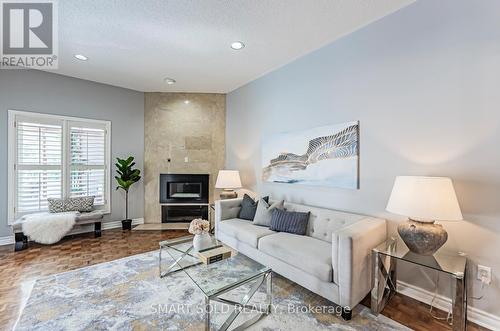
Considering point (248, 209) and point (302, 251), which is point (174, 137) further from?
point (302, 251)

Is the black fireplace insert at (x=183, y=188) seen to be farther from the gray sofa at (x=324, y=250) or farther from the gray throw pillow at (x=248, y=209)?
the gray sofa at (x=324, y=250)

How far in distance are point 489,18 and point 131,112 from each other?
5372 mm

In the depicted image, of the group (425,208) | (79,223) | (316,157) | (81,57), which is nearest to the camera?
(425,208)

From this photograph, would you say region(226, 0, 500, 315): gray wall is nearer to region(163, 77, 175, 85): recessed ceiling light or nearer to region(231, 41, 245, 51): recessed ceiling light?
region(231, 41, 245, 51): recessed ceiling light

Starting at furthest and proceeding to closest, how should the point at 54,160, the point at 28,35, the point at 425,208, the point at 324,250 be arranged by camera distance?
the point at 54,160
the point at 28,35
the point at 324,250
the point at 425,208

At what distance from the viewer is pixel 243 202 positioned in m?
3.67

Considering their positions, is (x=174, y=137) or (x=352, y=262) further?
(x=174, y=137)

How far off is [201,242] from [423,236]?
206 cm

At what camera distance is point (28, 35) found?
287 centimetres

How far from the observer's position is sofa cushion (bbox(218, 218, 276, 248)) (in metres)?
2.84

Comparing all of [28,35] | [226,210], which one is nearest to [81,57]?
[28,35]

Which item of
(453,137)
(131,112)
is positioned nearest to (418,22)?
(453,137)

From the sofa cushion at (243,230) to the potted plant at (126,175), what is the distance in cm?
223

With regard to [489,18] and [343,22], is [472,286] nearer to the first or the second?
[489,18]
